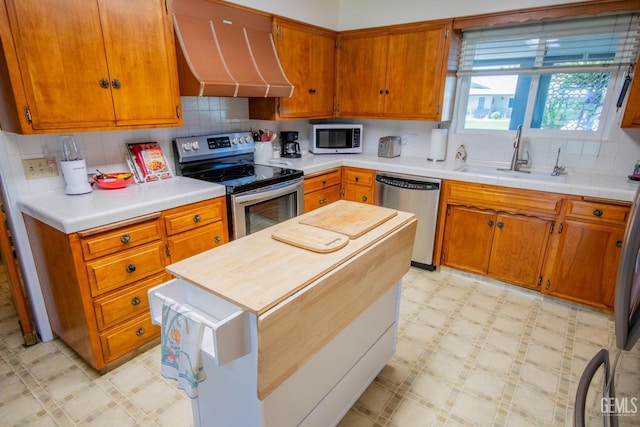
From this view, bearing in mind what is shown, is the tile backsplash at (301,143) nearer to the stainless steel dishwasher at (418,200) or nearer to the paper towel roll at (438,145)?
the paper towel roll at (438,145)

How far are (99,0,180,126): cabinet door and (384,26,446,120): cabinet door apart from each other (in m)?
2.10

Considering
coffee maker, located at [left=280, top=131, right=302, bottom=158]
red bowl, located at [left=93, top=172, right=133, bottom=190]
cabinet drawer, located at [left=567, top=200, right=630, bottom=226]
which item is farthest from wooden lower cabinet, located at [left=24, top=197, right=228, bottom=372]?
cabinet drawer, located at [left=567, top=200, right=630, bottom=226]

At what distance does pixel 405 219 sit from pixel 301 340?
35.6 inches

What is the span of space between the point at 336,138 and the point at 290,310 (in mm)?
3039

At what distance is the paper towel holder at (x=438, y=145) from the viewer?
138 inches

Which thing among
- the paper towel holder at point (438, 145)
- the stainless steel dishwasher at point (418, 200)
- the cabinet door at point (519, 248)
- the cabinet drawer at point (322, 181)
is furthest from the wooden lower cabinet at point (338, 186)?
the cabinet door at point (519, 248)

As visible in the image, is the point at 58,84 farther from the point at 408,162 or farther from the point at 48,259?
the point at 408,162

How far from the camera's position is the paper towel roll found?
3512 millimetres

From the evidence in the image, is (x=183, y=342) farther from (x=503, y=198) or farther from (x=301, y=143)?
(x=301, y=143)

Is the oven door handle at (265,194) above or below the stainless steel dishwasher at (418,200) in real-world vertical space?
above

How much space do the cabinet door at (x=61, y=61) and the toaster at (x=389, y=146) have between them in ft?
8.42

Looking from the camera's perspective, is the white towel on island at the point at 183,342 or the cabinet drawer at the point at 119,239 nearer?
the white towel on island at the point at 183,342

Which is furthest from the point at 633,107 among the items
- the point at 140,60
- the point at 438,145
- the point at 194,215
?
the point at 140,60

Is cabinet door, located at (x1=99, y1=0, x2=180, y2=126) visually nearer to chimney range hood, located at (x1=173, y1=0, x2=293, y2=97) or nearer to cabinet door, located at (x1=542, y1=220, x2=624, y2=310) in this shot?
chimney range hood, located at (x1=173, y1=0, x2=293, y2=97)
